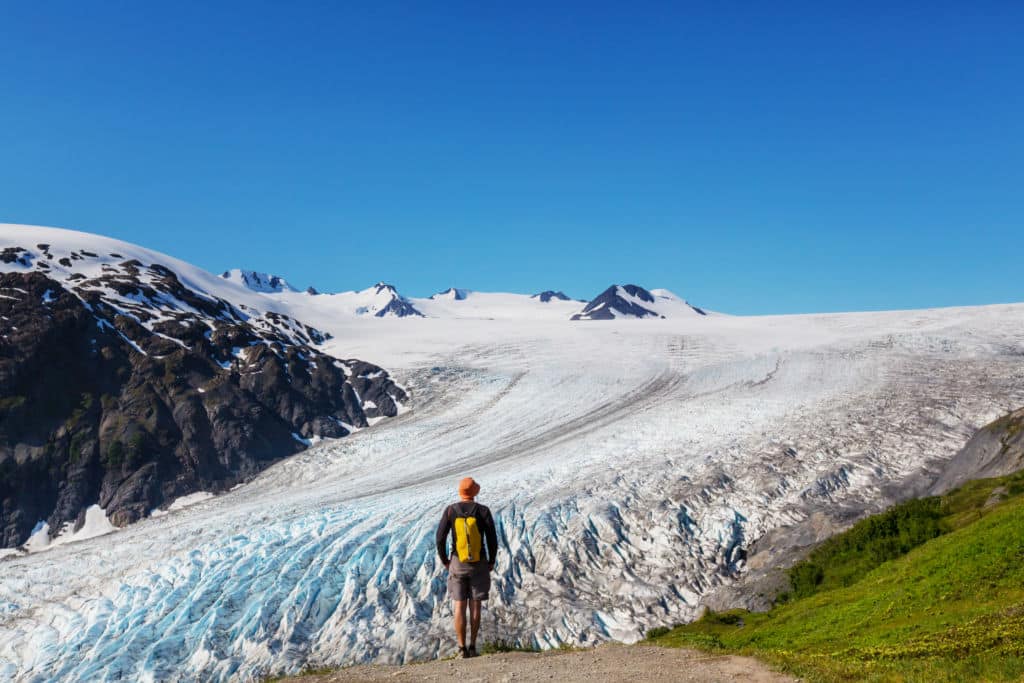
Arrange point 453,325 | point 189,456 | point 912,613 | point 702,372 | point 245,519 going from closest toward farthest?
point 912,613 < point 245,519 < point 189,456 < point 702,372 < point 453,325

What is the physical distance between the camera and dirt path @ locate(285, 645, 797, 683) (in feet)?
29.2

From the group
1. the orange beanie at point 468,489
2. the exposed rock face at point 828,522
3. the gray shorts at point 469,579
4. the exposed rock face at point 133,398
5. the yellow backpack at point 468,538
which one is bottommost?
the exposed rock face at point 828,522

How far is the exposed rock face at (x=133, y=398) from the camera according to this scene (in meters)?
46.9

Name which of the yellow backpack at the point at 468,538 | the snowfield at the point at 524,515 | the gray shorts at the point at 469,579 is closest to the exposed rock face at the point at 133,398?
the snowfield at the point at 524,515

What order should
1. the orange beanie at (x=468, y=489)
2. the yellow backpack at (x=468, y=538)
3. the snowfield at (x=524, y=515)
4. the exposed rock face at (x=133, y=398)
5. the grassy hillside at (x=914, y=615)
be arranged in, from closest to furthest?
the grassy hillside at (x=914, y=615) < the orange beanie at (x=468, y=489) < the yellow backpack at (x=468, y=538) < the snowfield at (x=524, y=515) < the exposed rock face at (x=133, y=398)

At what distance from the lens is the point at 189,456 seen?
4994 centimetres

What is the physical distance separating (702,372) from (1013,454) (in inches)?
1290

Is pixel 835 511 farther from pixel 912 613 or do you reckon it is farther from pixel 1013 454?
pixel 912 613

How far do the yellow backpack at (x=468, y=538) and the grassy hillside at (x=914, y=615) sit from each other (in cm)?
401

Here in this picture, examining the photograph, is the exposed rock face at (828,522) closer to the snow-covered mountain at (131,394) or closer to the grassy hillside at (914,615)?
the grassy hillside at (914,615)

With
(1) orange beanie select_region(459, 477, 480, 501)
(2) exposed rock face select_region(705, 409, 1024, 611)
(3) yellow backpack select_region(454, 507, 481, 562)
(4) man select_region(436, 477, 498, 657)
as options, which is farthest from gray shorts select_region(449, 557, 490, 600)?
(2) exposed rock face select_region(705, 409, 1024, 611)

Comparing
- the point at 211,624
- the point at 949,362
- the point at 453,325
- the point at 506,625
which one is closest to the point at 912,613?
the point at 506,625

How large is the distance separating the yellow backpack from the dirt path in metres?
1.55

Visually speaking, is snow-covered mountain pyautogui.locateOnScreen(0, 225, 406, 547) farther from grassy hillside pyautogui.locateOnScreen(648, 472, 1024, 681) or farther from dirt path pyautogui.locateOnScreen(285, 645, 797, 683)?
dirt path pyautogui.locateOnScreen(285, 645, 797, 683)
